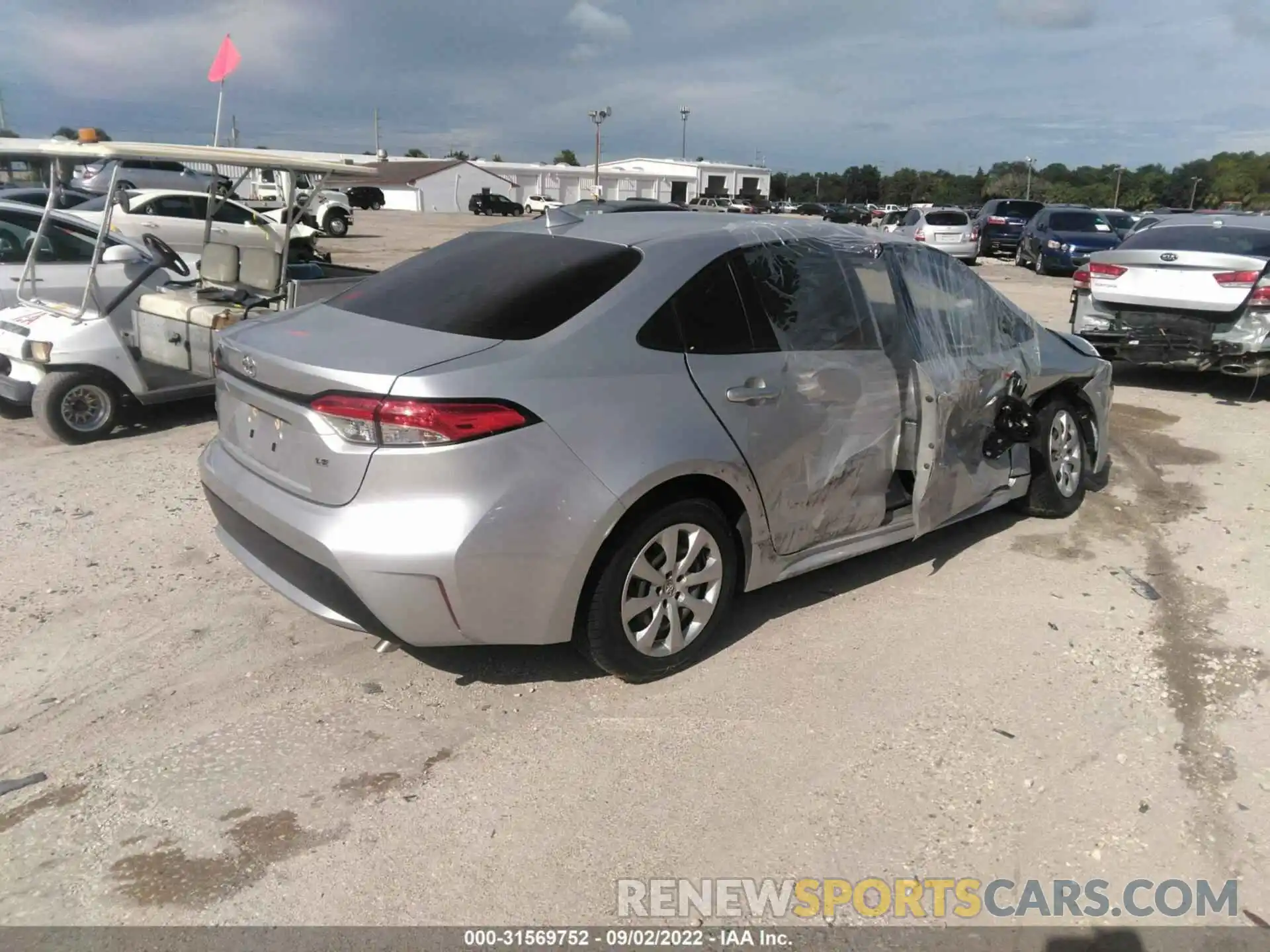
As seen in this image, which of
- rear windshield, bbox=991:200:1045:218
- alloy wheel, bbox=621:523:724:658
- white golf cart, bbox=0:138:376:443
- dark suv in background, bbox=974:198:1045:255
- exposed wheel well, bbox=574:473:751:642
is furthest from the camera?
rear windshield, bbox=991:200:1045:218

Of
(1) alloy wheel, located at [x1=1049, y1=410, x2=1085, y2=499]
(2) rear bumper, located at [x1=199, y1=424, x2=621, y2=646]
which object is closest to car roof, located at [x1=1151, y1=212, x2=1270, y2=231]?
(1) alloy wheel, located at [x1=1049, y1=410, x2=1085, y2=499]

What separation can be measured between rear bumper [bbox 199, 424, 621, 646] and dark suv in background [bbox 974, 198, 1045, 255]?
2625 cm

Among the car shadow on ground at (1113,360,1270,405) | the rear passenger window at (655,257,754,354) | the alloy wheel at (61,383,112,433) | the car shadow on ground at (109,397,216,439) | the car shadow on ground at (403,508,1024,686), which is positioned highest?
the rear passenger window at (655,257,754,354)

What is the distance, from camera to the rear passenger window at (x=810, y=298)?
12.5ft

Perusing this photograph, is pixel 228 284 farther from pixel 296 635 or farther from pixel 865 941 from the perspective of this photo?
pixel 865 941

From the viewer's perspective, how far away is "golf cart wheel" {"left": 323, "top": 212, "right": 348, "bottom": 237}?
31109mm

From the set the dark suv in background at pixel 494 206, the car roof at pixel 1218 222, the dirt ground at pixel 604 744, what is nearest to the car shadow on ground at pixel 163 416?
the dirt ground at pixel 604 744

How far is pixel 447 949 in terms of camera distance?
7.89ft

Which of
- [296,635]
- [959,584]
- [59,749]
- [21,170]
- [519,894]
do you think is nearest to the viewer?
[519,894]

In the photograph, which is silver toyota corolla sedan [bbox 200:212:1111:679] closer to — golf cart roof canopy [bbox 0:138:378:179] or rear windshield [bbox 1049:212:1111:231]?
golf cart roof canopy [bbox 0:138:378:179]

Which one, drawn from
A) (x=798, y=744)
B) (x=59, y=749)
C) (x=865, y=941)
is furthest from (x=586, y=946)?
(x=59, y=749)

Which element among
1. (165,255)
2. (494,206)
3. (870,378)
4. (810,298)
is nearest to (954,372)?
(870,378)

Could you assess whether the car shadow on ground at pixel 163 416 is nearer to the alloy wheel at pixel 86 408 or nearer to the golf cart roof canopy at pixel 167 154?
the alloy wheel at pixel 86 408

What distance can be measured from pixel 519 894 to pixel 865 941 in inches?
36.4
